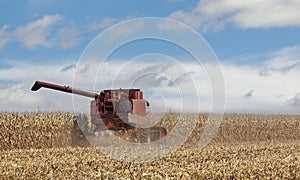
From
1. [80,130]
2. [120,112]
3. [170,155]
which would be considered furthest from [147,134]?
[170,155]

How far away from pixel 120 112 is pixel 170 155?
4.92 metres

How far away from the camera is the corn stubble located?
969 cm

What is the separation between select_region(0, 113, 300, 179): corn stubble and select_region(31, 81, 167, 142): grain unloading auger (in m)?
1.69

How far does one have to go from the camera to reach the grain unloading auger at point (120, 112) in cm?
1956

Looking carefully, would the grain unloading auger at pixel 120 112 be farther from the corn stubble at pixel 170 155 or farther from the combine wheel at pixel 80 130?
the corn stubble at pixel 170 155

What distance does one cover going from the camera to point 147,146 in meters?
19.4

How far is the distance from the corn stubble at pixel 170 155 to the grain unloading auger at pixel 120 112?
1687mm

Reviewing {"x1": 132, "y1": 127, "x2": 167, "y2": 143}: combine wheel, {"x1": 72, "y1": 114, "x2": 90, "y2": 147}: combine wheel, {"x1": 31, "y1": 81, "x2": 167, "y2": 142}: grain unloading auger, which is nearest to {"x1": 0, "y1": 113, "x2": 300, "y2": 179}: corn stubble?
{"x1": 72, "y1": 114, "x2": 90, "y2": 147}: combine wheel

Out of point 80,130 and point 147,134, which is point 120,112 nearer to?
point 147,134

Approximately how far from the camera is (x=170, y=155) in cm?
1520

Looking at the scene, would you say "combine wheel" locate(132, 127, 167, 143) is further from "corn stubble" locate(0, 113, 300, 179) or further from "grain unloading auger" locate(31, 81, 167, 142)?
"corn stubble" locate(0, 113, 300, 179)

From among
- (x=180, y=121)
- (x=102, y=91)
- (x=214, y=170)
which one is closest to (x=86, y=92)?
(x=102, y=91)

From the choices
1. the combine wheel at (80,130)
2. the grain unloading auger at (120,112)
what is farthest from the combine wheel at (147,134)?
the combine wheel at (80,130)

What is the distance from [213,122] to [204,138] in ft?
4.47
